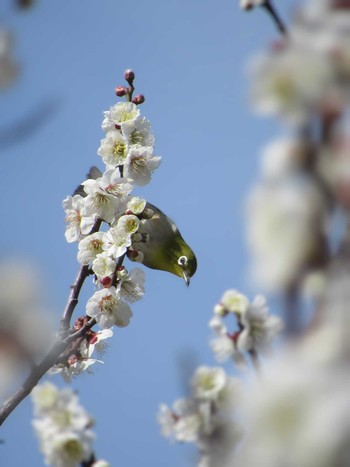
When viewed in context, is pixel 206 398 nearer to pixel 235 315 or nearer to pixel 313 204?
pixel 235 315

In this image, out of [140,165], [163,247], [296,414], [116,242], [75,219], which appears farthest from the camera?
[163,247]

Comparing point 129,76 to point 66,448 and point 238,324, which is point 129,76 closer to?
point 238,324

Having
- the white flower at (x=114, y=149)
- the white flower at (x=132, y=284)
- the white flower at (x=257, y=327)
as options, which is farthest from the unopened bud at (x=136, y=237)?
the white flower at (x=257, y=327)

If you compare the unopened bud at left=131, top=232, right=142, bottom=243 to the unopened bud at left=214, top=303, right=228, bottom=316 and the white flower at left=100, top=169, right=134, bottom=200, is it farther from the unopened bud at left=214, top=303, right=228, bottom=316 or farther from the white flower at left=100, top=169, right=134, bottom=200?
the unopened bud at left=214, top=303, right=228, bottom=316

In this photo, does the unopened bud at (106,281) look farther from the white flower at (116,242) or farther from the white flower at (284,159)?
the white flower at (284,159)

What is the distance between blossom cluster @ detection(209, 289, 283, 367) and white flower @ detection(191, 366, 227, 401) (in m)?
0.18

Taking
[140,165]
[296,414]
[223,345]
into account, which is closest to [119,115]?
[140,165]

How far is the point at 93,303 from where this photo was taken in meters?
1.91

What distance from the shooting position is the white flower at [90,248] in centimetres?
194

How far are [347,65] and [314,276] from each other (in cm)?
32

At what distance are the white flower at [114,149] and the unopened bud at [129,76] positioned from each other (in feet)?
0.55

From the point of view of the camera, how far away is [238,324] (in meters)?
2.64

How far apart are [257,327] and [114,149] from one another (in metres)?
1.03

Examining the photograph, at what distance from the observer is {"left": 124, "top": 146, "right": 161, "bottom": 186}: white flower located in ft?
6.36
